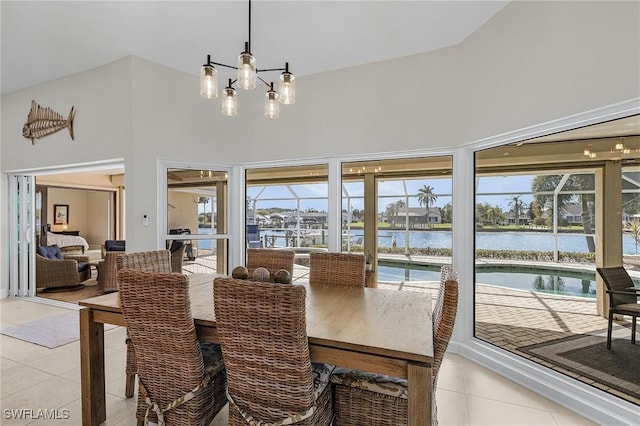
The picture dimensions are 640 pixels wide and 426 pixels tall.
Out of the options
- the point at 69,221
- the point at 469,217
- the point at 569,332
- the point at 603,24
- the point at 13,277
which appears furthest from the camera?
the point at 69,221

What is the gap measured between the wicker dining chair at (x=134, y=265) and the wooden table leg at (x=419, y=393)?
190 centimetres

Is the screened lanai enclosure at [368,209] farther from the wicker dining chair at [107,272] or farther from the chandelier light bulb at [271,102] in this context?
the wicker dining chair at [107,272]

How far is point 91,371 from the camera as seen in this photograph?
7.16ft

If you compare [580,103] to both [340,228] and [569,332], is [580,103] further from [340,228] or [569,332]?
[340,228]

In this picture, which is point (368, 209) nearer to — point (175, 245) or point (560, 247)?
point (560, 247)

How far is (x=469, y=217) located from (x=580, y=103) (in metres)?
1.39

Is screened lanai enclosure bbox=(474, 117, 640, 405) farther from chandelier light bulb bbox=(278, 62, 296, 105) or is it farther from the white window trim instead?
chandelier light bulb bbox=(278, 62, 296, 105)

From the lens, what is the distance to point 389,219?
156 inches

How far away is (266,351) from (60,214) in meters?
11.9

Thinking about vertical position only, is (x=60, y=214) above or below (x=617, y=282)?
above

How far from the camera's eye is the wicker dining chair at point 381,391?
1680 mm

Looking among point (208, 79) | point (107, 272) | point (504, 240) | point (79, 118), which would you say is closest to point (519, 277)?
point (504, 240)

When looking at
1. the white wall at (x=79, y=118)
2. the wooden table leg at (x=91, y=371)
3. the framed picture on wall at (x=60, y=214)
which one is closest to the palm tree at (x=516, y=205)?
the wooden table leg at (x=91, y=371)

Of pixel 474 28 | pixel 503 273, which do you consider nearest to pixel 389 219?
pixel 503 273
